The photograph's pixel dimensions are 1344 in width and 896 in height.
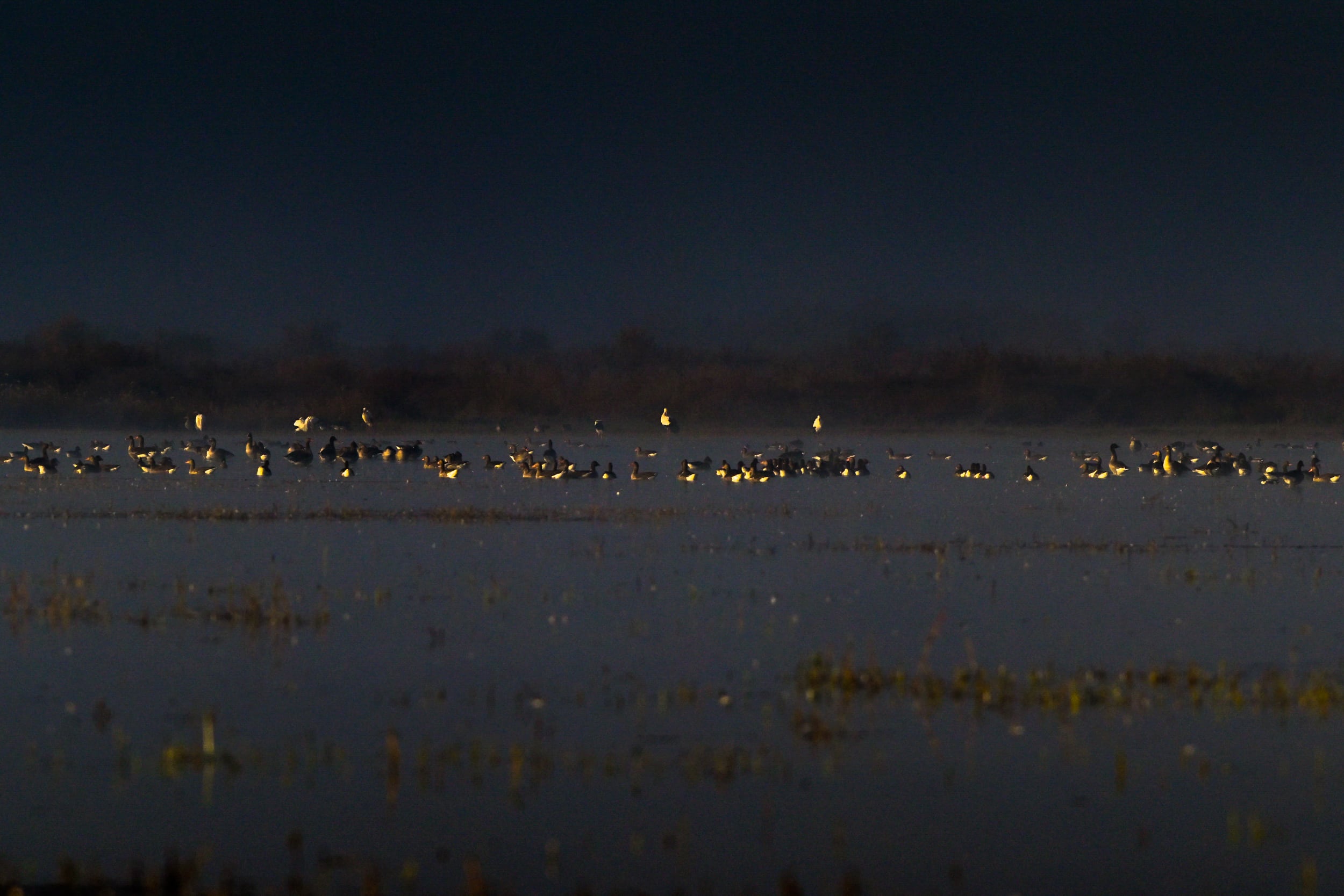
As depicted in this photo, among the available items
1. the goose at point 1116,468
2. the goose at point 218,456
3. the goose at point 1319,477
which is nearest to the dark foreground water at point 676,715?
the goose at point 1319,477

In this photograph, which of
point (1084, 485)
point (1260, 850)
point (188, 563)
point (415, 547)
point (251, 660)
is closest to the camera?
point (1260, 850)

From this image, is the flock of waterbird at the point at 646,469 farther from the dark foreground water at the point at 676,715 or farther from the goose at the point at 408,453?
the dark foreground water at the point at 676,715

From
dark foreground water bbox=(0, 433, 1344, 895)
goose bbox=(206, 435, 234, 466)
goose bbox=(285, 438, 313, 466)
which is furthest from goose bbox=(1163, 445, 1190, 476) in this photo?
goose bbox=(206, 435, 234, 466)

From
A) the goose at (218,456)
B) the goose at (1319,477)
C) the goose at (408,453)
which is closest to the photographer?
the goose at (1319,477)

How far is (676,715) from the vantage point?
12.9 metres

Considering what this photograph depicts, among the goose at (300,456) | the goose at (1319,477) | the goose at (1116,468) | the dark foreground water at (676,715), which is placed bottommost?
the dark foreground water at (676,715)

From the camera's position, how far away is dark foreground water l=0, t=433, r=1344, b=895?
9.44 m

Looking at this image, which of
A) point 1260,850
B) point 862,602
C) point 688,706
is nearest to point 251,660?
point 688,706

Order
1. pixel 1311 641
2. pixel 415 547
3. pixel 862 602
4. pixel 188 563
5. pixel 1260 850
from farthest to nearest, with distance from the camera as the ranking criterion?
pixel 415 547 → pixel 188 563 → pixel 862 602 → pixel 1311 641 → pixel 1260 850

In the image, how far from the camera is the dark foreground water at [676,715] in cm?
944

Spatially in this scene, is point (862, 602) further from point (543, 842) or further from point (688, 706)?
point (543, 842)

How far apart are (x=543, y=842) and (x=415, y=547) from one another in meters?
16.9

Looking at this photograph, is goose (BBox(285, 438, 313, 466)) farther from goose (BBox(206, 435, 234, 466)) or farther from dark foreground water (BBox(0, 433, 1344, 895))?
dark foreground water (BBox(0, 433, 1344, 895))

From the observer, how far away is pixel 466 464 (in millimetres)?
54156
